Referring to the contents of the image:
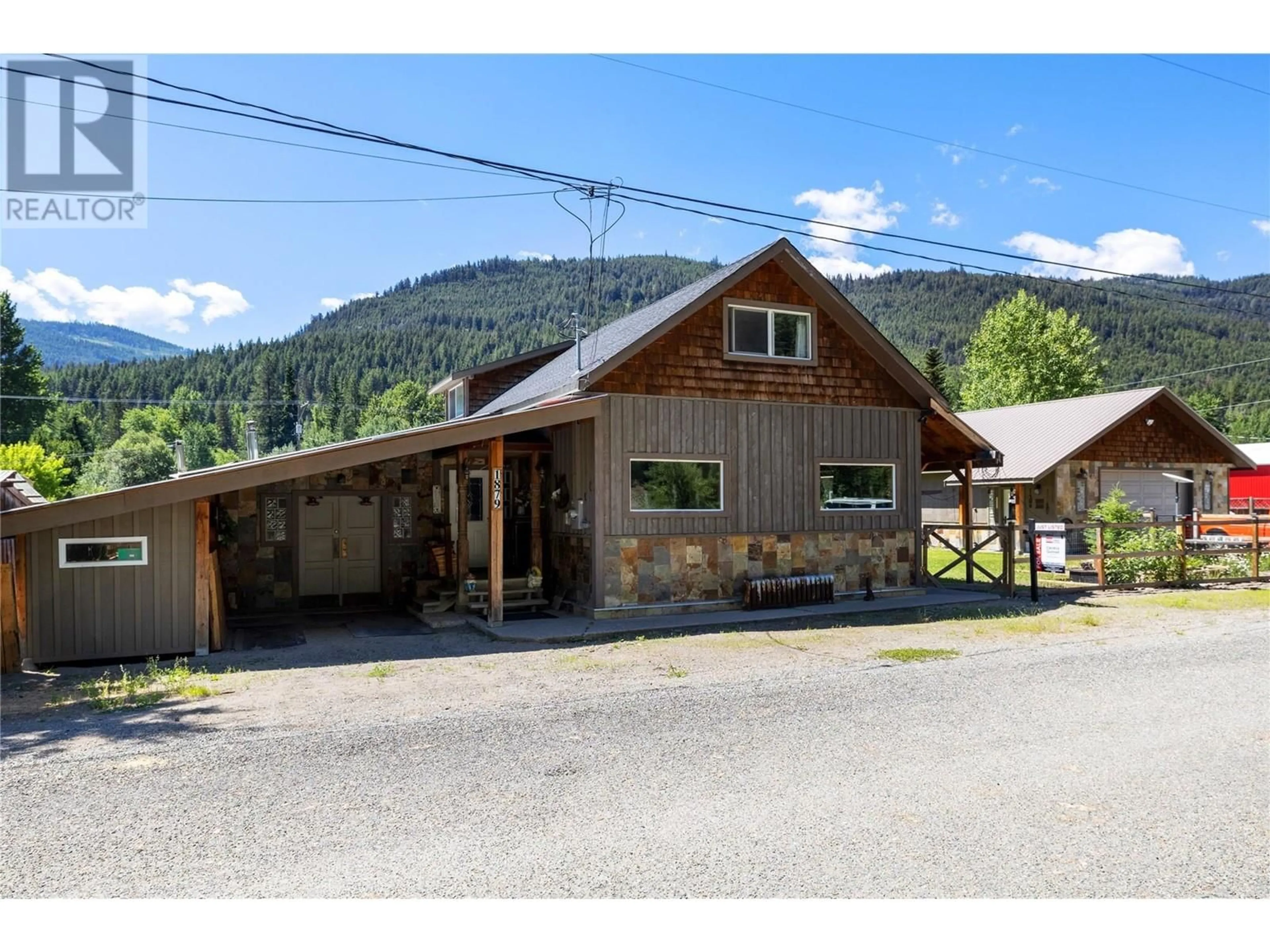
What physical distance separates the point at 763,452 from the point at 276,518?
8.35m

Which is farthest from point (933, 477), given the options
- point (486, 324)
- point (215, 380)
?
point (215, 380)

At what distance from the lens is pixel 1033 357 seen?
1911 inches

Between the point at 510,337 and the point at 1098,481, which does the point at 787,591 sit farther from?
the point at 510,337

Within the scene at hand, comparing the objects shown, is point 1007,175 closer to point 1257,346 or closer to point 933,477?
point 933,477

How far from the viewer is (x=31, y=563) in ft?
29.3

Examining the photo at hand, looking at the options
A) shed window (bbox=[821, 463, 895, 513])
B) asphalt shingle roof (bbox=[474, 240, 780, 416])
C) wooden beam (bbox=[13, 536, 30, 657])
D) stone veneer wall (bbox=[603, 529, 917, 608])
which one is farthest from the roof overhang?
shed window (bbox=[821, 463, 895, 513])

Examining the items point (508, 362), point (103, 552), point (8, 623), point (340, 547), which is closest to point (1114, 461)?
point (508, 362)

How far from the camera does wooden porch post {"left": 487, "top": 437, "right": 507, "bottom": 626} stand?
10.9 m

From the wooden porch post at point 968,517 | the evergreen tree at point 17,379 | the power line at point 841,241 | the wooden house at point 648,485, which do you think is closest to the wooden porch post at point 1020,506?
the power line at point 841,241

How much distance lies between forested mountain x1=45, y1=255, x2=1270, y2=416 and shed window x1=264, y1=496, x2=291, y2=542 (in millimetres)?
73489

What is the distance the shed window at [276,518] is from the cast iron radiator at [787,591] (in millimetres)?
7856

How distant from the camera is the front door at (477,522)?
14.0 m

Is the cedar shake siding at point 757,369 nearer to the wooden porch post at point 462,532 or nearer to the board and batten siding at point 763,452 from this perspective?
the board and batten siding at point 763,452

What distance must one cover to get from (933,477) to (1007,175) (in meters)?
14.8
